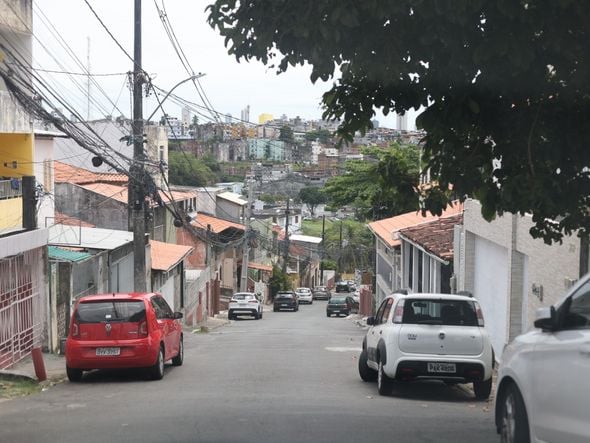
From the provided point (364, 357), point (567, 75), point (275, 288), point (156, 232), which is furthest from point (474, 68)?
point (275, 288)

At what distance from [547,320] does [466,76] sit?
298cm

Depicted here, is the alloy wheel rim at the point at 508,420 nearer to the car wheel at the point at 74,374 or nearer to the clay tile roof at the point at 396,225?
the car wheel at the point at 74,374

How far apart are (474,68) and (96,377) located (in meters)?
10.7

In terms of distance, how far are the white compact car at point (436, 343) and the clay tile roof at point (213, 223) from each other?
139 ft

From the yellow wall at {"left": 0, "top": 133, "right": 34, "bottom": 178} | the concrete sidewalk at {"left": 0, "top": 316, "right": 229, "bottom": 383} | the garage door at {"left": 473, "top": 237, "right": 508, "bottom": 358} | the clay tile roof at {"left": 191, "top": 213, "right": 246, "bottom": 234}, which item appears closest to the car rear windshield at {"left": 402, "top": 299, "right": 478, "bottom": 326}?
the garage door at {"left": 473, "top": 237, "right": 508, "bottom": 358}

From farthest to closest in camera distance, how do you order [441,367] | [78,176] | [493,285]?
1. [78,176]
2. [493,285]
3. [441,367]

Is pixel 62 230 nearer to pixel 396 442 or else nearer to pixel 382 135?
pixel 382 135

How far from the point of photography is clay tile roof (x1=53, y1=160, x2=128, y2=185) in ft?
140

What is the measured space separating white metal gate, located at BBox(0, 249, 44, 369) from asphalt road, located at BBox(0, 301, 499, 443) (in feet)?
7.20

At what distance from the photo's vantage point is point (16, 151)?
2223 centimetres

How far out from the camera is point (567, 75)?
27.3 feet

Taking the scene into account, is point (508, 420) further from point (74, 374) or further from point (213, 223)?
point (213, 223)

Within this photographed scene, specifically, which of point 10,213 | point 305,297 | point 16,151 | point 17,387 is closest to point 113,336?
point 17,387

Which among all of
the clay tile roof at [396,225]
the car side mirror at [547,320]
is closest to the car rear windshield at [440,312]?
the car side mirror at [547,320]
